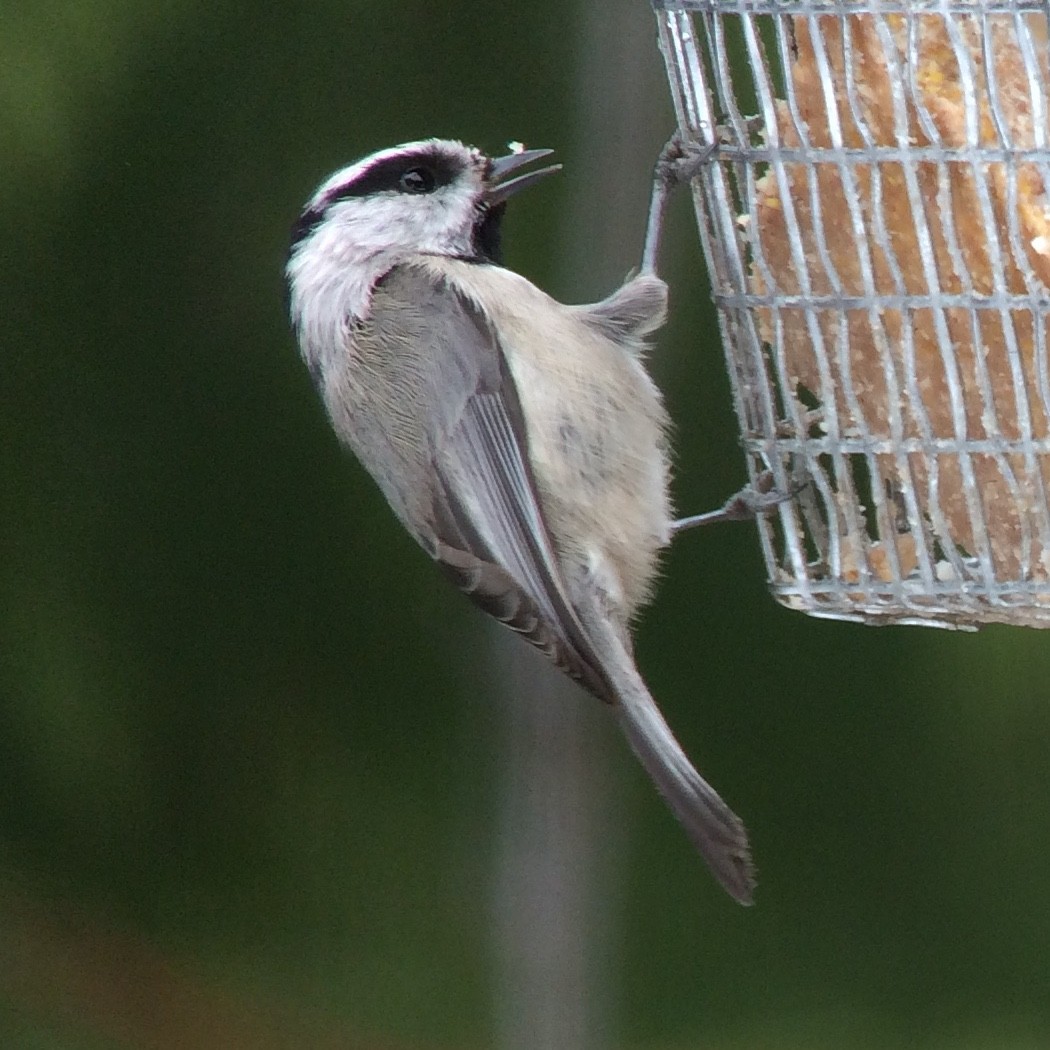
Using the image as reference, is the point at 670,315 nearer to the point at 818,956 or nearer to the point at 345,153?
the point at 345,153

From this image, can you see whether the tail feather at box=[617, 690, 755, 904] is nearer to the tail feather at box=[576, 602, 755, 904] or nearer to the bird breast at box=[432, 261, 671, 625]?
the tail feather at box=[576, 602, 755, 904]

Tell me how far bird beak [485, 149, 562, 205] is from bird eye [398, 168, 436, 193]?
0.26 ft

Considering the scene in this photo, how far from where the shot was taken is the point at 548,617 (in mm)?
1868

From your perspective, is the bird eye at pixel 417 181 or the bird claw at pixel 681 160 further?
the bird eye at pixel 417 181

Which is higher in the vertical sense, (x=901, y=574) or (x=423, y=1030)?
(x=901, y=574)

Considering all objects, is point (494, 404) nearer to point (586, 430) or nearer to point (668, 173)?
point (586, 430)

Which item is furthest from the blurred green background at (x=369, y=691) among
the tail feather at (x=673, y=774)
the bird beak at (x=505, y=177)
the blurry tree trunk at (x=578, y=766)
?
the tail feather at (x=673, y=774)

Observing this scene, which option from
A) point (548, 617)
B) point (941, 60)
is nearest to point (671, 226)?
point (548, 617)

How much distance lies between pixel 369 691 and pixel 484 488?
634mm

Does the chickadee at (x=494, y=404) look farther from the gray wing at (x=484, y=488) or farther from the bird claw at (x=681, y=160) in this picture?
the bird claw at (x=681, y=160)

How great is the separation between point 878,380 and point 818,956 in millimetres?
991

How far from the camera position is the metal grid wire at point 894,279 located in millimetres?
1487

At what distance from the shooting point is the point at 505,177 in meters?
2.05

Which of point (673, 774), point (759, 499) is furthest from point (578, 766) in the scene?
point (759, 499)
